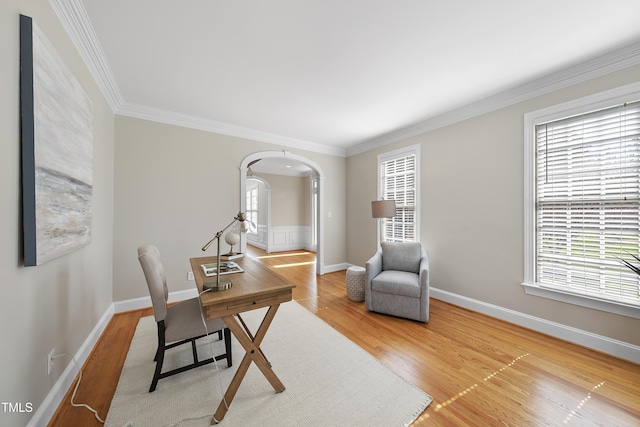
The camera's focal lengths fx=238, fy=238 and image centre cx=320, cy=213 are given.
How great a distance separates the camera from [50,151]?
143 cm

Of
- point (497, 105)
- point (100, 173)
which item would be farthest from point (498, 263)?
point (100, 173)

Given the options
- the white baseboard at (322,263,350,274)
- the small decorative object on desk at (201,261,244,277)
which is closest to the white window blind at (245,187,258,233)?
the white baseboard at (322,263,350,274)

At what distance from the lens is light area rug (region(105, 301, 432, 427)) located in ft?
4.92

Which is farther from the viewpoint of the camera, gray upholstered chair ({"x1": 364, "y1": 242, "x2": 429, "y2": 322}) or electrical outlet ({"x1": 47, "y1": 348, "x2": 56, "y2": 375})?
gray upholstered chair ({"x1": 364, "y1": 242, "x2": 429, "y2": 322})

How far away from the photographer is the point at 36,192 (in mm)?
1277

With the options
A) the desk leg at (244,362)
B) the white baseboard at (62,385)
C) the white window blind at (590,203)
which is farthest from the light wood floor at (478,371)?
the desk leg at (244,362)

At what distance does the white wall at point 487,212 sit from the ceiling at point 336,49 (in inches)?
13.8

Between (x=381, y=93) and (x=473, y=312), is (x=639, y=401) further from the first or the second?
(x=381, y=93)

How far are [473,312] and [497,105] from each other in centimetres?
261

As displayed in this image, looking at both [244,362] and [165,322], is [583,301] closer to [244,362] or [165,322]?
[244,362]

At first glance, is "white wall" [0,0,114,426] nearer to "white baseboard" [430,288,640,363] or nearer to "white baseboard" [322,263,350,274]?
"white baseboard" [322,263,350,274]

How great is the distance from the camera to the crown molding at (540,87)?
208 centimetres

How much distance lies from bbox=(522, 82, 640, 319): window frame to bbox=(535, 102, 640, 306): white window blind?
1.8 inches

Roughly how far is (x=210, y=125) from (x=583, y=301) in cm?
496
